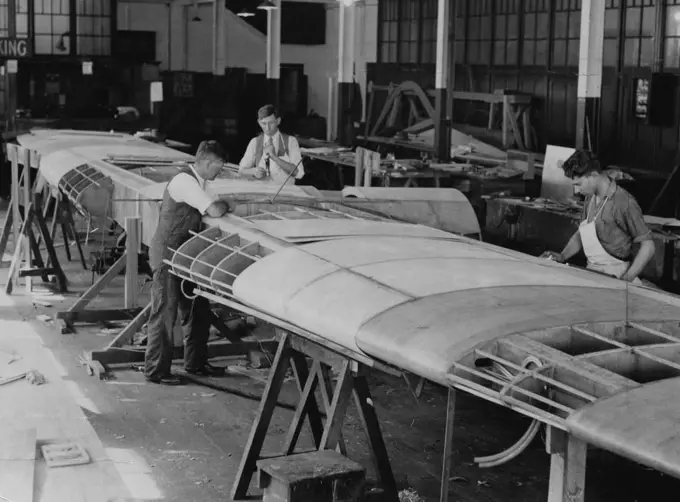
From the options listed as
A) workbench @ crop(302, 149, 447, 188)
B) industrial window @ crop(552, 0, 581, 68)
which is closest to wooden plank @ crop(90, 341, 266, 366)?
workbench @ crop(302, 149, 447, 188)

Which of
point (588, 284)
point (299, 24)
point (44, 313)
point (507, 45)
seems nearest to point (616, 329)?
point (588, 284)

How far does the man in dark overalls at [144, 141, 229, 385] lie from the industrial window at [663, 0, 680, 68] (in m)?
9.43

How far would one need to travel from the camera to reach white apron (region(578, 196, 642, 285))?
271 inches

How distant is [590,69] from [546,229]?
2.17m

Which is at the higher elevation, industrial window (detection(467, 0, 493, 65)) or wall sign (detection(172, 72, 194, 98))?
industrial window (detection(467, 0, 493, 65))

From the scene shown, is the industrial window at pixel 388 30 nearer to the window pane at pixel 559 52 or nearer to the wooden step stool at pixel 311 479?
the window pane at pixel 559 52

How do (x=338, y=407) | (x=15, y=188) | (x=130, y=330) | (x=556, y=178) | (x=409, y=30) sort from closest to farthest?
1. (x=338, y=407)
2. (x=130, y=330)
3. (x=15, y=188)
4. (x=556, y=178)
5. (x=409, y=30)

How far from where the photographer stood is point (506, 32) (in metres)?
20.1

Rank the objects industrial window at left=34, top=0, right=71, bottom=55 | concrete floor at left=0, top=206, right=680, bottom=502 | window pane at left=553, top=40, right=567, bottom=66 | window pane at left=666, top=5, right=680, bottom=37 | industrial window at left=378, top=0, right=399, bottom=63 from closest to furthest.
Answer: concrete floor at left=0, top=206, right=680, bottom=502
window pane at left=666, top=5, right=680, bottom=37
window pane at left=553, top=40, right=567, bottom=66
industrial window at left=34, top=0, right=71, bottom=55
industrial window at left=378, top=0, right=399, bottom=63

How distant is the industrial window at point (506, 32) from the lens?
19.8 meters

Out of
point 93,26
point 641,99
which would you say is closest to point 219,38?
point 93,26

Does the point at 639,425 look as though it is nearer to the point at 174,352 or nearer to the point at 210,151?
the point at 210,151

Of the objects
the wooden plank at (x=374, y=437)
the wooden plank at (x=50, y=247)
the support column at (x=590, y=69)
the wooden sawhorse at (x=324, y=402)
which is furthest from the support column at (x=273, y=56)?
the wooden plank at (x=374, y=437)

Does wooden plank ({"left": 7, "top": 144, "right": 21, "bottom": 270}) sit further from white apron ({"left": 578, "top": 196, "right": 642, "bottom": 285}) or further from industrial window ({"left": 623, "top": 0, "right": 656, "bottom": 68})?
industrial window ({"left": 623, "top": 0, "right": 656, "bottom": 68})
